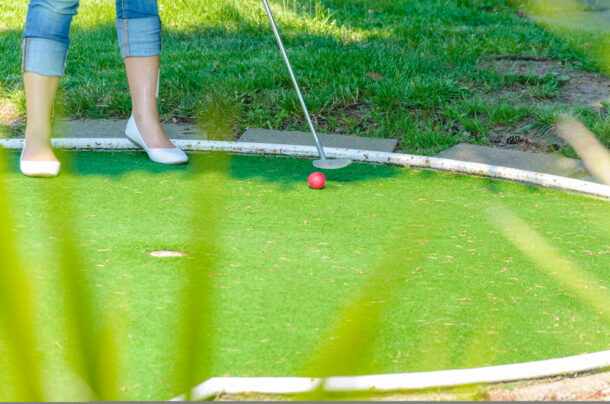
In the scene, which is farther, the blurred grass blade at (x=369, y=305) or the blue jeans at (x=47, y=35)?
the blue jeans at (x=47, y=35)

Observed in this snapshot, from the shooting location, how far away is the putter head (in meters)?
2.97

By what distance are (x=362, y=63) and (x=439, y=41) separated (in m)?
1.09

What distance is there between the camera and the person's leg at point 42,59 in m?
2.77

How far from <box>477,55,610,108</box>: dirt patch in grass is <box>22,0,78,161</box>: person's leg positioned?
2.59m

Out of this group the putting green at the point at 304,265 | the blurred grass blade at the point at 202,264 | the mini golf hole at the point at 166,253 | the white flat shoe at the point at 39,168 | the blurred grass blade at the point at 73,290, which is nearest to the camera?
the blurred grass blade at the point at 73,290

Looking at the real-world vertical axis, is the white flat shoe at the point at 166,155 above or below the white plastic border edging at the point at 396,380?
below

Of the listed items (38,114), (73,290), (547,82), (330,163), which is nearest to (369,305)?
(73,290)

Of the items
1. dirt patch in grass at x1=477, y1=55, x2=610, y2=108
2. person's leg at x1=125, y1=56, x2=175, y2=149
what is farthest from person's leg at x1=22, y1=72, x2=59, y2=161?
dirt patch in grass at x1=477, y1=55, x2=610, y2=108

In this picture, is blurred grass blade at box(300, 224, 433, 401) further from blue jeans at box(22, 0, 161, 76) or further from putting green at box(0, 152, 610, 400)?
blue jeans at box(22, 0, 161, 76)

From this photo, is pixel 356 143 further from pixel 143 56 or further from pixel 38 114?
pixel 38 114

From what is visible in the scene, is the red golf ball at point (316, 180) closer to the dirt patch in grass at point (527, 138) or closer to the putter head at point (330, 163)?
the putter head at point (330, 163)

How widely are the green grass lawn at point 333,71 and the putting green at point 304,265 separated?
103cm

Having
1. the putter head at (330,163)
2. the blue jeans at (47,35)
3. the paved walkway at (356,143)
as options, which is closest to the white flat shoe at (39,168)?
the blue jeans at (47,35)

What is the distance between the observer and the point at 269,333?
157cm
